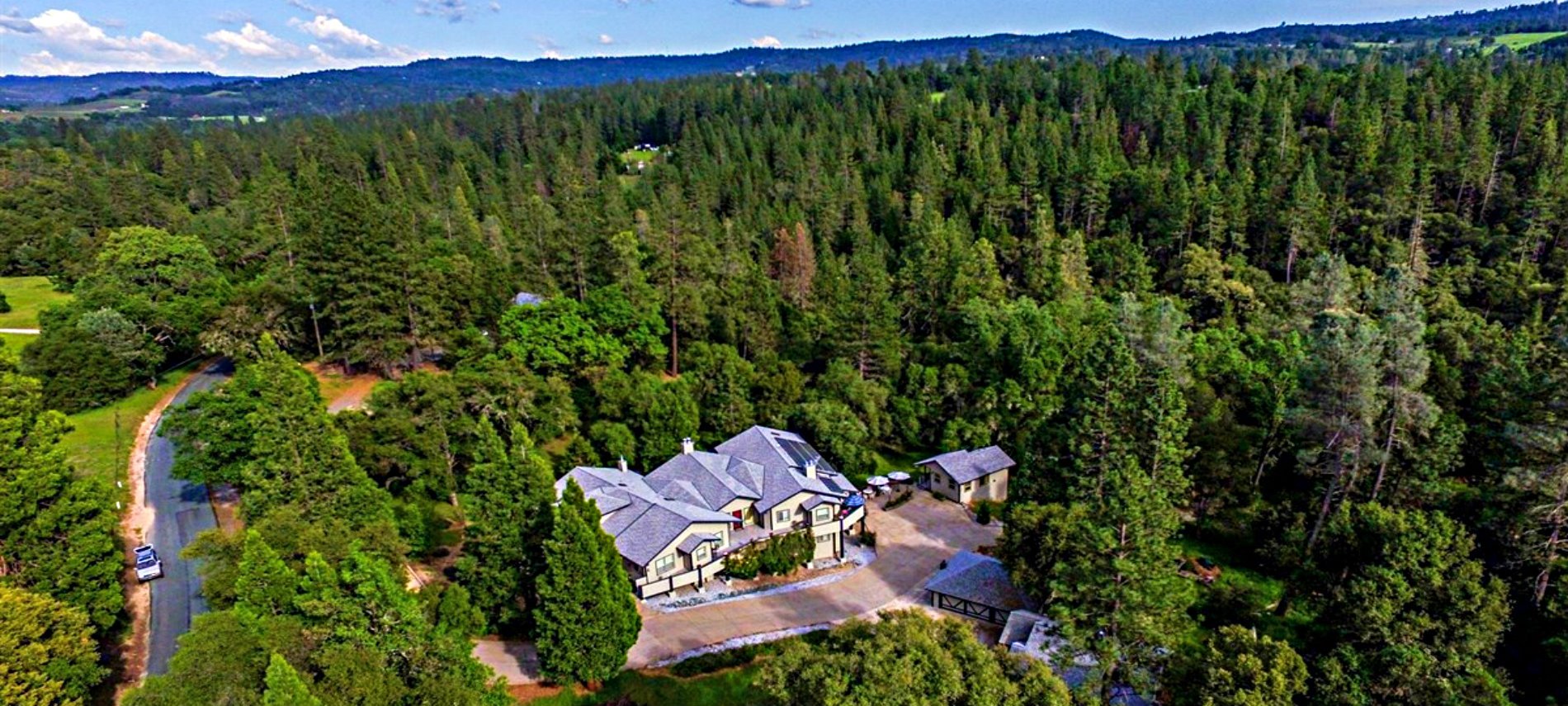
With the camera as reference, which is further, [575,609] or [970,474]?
[970,474]

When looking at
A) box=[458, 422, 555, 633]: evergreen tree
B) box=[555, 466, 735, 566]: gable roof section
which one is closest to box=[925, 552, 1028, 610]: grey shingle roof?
box=[555, 466, 735, 566]: gable roof section

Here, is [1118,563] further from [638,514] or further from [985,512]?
[638,514]

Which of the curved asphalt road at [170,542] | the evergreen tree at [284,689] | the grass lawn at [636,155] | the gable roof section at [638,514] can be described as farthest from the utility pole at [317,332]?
the grass lawn at [636,155]

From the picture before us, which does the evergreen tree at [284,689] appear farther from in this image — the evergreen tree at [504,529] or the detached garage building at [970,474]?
the detached garage building at [970,474]

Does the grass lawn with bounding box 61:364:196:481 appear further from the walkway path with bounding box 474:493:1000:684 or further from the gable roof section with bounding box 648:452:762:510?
the gable roof section with bounding box 648:452:762:510

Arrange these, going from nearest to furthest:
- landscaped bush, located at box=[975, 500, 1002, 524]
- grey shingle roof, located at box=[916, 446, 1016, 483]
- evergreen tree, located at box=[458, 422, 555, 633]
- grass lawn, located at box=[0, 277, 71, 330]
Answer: evergreen tree, located at box=[458, 422, 555, 633] < landscaped bush, located at box=[975, 500, 1002, 524] < grey shingle roof, located at box=[916, 446, 1016, 483] < grass lawn, located at box=[0, 277, 71, 330]

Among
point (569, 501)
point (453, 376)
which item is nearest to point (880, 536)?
point (569, 501)

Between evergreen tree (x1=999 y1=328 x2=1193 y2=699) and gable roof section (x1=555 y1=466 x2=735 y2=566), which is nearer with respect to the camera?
evergreen tree (x1=999 y1=328 x2=1193 y2=699)

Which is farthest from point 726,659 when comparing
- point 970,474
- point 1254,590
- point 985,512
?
point 1254,590
